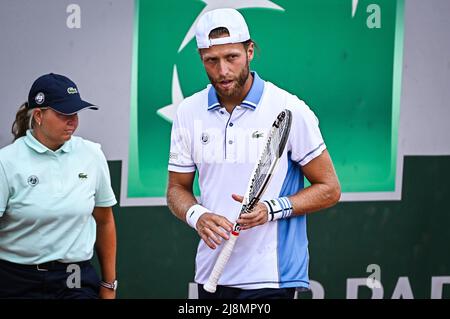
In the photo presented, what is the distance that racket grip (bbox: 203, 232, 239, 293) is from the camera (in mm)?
3771

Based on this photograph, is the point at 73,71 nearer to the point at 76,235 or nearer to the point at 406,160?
the point at 76,235

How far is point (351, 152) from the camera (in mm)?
5273

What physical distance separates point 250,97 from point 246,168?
0.28 metres

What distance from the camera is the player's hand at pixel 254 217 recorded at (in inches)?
144

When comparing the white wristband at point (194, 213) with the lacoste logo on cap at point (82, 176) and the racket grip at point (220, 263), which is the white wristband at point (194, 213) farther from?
the lacoste logo on cap at point (82, 176)

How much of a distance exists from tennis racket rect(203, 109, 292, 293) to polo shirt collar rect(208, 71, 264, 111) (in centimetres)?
13

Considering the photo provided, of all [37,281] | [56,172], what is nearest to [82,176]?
[56,172]

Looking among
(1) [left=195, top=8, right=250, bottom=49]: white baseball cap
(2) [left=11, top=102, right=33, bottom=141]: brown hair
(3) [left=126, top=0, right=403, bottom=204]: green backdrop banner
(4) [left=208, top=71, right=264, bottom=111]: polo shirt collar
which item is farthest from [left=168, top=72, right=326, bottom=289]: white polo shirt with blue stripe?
(3) [left=126, top=0, right=403, bottom=204]: green backdrop banner

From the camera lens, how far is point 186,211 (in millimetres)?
3920

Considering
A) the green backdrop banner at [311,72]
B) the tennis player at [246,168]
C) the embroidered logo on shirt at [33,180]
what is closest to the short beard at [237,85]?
the tennis player at [246,168]

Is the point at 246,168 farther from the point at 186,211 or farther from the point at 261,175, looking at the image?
the point at 186,211

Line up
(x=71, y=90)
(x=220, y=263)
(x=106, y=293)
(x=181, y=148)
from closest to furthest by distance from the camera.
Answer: (x=220, y=263) < (x=181, y=148) < (x=71, y=90) < (x=106, y=293)

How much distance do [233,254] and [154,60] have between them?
1.51 m

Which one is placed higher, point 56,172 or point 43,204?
point 56,172
